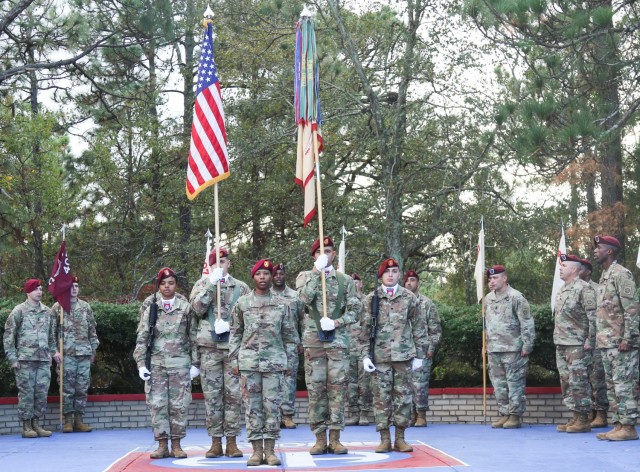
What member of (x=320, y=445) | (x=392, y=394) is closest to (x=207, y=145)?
(x=392, y=394)

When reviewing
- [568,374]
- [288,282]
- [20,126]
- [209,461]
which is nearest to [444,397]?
[568,374]

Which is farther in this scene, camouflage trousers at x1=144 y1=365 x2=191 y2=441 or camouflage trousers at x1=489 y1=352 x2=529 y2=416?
camouflage trousers at x1=489 y1=352 x2=529 y2=416

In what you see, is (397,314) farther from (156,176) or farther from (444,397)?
(156,176)

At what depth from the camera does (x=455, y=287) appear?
26281mm

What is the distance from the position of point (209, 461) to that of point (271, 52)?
46.5 ft

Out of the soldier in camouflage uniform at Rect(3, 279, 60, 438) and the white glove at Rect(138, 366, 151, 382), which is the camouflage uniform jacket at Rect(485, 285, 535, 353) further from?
the soldier in camouflage uniform at Rect(3, 279, 60, 438)

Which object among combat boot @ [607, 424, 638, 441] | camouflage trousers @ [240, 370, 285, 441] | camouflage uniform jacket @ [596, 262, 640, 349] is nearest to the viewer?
camouflage trousers @ [240, 370, 285, 441]

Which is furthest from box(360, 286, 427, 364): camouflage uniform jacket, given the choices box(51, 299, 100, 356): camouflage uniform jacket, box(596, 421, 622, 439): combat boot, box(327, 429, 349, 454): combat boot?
box(51, 299, 100, 356): camouflage uniform jacket

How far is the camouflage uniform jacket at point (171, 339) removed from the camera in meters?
10.8

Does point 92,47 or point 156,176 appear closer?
point 92,47

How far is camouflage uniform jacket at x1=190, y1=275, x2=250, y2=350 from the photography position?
1070 centimetres

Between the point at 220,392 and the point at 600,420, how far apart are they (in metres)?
5.01

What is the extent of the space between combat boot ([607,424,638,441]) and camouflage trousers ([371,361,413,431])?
2292 millimetres

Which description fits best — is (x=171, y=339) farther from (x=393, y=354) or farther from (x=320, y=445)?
(x=393, y=354)
